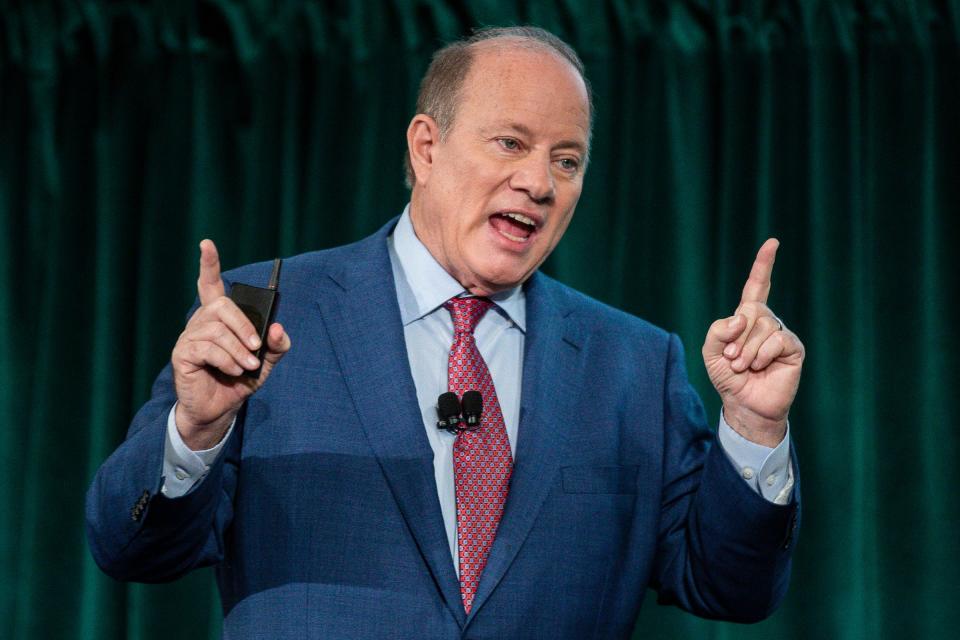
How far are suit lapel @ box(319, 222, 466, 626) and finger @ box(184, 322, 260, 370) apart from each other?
0.38m

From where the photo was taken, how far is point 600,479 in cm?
193

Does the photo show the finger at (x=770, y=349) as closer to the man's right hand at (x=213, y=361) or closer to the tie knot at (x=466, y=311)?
the tie knot at (x=466, y=311)

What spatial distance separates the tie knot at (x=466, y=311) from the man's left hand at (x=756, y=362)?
1.47 ft

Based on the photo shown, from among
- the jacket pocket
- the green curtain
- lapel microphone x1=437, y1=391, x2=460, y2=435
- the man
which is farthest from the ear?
the green curtain

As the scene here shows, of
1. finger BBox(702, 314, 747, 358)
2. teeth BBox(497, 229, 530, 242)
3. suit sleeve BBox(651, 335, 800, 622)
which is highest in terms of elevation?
teeth BBox(497, 229, 530, 242)

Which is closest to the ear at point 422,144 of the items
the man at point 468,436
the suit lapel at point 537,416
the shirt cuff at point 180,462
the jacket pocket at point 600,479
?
the man at point 468,436

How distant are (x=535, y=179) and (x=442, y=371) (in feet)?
1.24

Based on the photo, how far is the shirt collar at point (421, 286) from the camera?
2037mm

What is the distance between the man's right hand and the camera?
58.5 inches

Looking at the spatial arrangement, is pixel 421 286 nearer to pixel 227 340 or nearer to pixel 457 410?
pixel 457 410

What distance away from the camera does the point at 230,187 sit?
3377 mm

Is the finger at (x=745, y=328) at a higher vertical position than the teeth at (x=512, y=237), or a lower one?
lower

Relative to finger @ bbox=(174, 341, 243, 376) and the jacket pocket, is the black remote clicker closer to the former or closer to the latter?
finger @ bbox=(174, 341, 243, 376)

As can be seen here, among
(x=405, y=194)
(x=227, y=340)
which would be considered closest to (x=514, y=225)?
(x=227, y=340)
